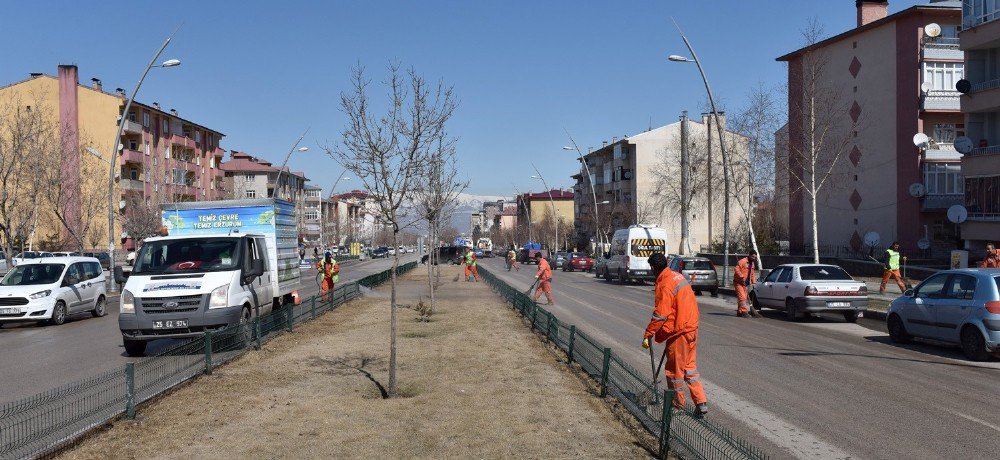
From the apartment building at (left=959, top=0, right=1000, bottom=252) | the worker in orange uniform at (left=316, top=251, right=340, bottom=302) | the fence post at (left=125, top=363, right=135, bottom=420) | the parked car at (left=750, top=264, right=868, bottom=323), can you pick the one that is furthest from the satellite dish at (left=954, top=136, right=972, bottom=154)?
the fence post at (left=125, top=363, right=135, bottom=420)

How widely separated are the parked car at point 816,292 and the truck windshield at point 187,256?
13271 mm

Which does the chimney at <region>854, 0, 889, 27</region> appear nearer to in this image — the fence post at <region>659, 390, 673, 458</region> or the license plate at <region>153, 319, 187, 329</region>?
the license plate at <region>153, 319, 187, 329</region>

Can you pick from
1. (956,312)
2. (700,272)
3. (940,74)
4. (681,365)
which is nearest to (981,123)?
(940,74)

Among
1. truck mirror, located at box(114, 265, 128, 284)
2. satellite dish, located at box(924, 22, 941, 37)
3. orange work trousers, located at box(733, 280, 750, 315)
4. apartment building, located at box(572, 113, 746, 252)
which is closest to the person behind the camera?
truck mirror, located at box(114, 265, 128, 284)

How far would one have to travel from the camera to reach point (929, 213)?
1560 inches

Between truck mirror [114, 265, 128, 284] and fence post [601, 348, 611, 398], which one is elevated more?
truck mirror [114, 265, 128, 284]

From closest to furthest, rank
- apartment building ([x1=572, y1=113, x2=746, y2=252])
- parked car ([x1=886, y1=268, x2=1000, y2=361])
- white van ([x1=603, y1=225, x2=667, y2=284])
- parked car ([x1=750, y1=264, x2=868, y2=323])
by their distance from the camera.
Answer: parked car ([x1=886, y1=268, x2=1000, y2=361]) < parked car ([x1=750, y1=264, x2=868, y2=323]) < white van ([x1=603, y1=225, x2=667, y2=284]) < apartment building ([x1=572, y1=113, x2=746, y2=252])

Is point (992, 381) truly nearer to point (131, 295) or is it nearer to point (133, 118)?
point (131, 295)

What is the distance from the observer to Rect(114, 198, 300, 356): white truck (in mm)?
13055

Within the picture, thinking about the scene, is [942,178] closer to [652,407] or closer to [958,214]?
[958,214]

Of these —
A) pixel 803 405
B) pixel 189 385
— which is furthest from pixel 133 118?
pixel 803 405

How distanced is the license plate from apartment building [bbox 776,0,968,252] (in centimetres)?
2879

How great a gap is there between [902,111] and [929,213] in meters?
5.20

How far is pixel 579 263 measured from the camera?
196 feet
